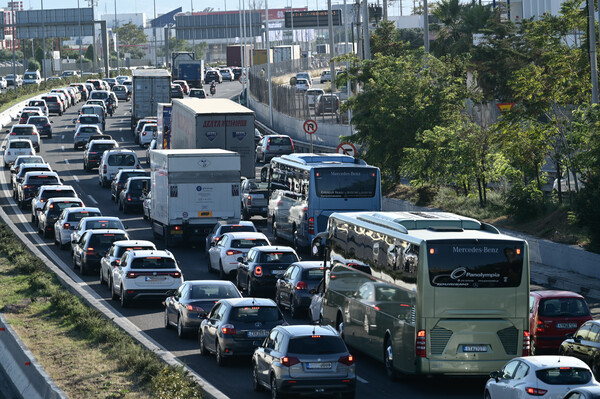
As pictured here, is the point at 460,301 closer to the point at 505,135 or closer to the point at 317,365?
the point at 317,365

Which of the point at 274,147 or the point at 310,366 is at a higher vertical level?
the point at 274,147

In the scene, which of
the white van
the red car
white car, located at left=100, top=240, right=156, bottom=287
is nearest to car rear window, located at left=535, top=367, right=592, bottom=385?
the red car

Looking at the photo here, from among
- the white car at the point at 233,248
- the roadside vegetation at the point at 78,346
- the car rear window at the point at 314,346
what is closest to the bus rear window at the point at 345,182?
the white car at the point at 233,248

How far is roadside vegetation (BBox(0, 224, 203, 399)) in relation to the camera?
19.1 m

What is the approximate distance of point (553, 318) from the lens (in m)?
22.9

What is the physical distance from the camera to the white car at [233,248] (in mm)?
33875

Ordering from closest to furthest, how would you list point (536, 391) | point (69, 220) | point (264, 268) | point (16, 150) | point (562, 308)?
point (536, 391), point (562, 308), point (264, 268), point (69, 220), point (16, 150)

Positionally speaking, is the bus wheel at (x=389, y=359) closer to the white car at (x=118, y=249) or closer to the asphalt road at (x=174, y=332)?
the asphalt road at (x=174, y=332)

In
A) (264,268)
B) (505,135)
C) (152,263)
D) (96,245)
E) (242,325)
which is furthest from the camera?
(505,135)

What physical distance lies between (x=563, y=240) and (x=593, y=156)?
2.72 meters

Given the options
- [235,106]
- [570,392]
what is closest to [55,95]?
[235,106]

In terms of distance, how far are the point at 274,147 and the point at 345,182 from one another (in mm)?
31713

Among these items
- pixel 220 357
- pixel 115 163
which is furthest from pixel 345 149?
pixel 220 357

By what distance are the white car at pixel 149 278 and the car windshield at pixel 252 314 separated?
7.45m
